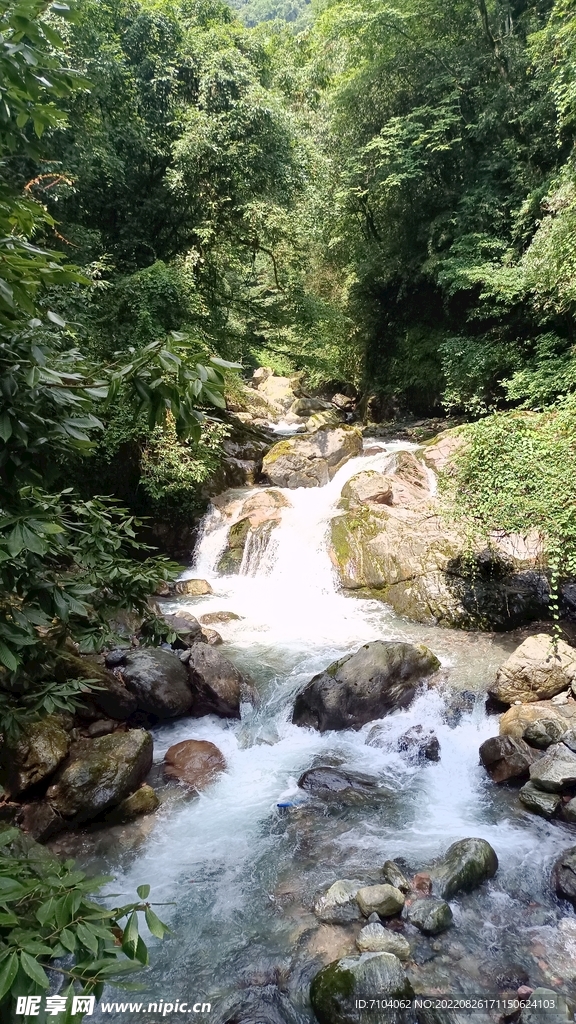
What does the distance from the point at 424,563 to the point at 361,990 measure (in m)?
6.70

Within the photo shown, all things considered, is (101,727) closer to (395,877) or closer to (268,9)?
(395,877)

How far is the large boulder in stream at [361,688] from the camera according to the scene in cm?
648

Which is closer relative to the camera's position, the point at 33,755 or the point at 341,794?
the point at 33,755

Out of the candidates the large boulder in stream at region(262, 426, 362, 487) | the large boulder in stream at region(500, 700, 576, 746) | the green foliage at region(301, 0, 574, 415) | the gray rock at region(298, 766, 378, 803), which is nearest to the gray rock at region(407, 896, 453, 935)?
the gray rock at region(298, 766, 378, 803)

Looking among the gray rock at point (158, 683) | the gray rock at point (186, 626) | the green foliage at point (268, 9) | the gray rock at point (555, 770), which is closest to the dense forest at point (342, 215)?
the gray rock at point (158, 683)

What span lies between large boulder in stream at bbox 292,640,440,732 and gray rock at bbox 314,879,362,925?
2.27 meters

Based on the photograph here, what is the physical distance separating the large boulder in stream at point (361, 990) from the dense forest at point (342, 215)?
2.62 meters

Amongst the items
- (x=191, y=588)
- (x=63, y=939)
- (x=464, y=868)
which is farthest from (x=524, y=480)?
(x=63, y=939)

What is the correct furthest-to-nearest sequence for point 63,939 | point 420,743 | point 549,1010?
1. point 420,743
2. point 549,1010
3. point 63,939

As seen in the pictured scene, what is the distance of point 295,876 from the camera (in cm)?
450

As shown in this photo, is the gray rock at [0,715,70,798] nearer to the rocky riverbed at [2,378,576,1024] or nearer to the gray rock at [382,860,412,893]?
the rocky riverbed at [2,378,576,1024]

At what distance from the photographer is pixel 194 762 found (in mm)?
5906

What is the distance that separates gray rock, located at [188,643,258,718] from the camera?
6758 millimetres

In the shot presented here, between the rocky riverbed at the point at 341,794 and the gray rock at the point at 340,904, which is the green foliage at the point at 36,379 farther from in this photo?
the gray rock at the point at 340,904
